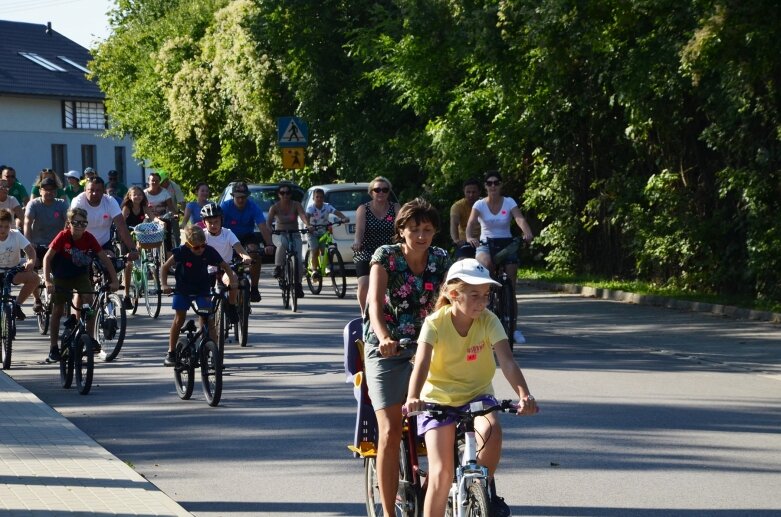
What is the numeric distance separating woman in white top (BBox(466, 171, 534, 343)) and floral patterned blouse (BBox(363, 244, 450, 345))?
7990mm

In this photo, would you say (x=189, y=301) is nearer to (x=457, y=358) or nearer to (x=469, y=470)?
(x=457, y=358)

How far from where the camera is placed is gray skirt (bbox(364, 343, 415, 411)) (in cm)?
615

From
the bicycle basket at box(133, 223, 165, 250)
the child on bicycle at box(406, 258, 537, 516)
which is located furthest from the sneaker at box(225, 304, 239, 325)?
the child on bicycle at box(406, 258, 537, 516)

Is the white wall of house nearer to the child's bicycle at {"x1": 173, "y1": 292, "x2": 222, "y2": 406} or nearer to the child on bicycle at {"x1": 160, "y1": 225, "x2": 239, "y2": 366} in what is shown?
the child on bicycle at {"x1": 160, "y1": 225, "x2": 239, "y2": 366}

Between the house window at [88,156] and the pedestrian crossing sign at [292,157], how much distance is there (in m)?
58.6

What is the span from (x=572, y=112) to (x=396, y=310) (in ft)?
58.7

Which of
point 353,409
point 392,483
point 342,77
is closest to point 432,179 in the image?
point 342,77

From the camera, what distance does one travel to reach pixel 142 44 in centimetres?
6266

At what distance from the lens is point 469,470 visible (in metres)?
5.38

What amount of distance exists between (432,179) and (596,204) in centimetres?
481

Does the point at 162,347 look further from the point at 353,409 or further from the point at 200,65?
the point at 200,65

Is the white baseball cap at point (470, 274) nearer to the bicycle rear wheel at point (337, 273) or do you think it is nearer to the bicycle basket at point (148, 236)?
the bicycle basket at point (148, 236)

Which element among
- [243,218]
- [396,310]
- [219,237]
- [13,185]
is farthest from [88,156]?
[396,310]

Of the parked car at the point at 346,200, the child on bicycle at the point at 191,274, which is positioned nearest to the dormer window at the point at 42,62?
the parked car at the point at 346,200
